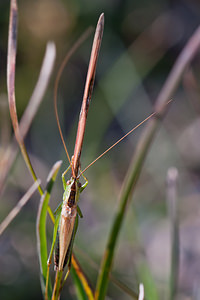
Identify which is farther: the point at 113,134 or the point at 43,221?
the point at 113,134

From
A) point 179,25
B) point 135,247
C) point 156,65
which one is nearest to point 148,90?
point 156,65

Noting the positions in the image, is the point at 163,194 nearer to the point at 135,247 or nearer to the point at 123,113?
the point at 123,113

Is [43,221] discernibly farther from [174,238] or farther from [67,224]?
[174,238]

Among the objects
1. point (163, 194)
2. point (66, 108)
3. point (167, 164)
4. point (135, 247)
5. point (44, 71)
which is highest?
point (66, 108)

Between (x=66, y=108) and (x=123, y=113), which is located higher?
(x=66, y=108)

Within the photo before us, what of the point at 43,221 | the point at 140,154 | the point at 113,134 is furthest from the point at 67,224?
the point at 113,134

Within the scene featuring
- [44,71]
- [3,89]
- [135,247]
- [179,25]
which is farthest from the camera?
[179,25]

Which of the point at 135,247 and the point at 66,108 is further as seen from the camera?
the point at 66,108

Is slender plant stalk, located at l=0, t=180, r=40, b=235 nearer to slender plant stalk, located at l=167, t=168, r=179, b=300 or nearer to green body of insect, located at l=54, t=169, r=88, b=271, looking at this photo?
green body of insect, located at l=54, t=169, r=88, b=271

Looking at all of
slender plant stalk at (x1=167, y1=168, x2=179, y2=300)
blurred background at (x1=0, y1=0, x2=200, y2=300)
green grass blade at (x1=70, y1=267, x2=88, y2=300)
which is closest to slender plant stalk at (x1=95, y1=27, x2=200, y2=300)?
green grass blade at (x1=70, y1=267, x2=88, y2=300)

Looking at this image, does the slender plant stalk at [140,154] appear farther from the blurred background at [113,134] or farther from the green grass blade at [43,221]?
the blurred background at [113,134]
